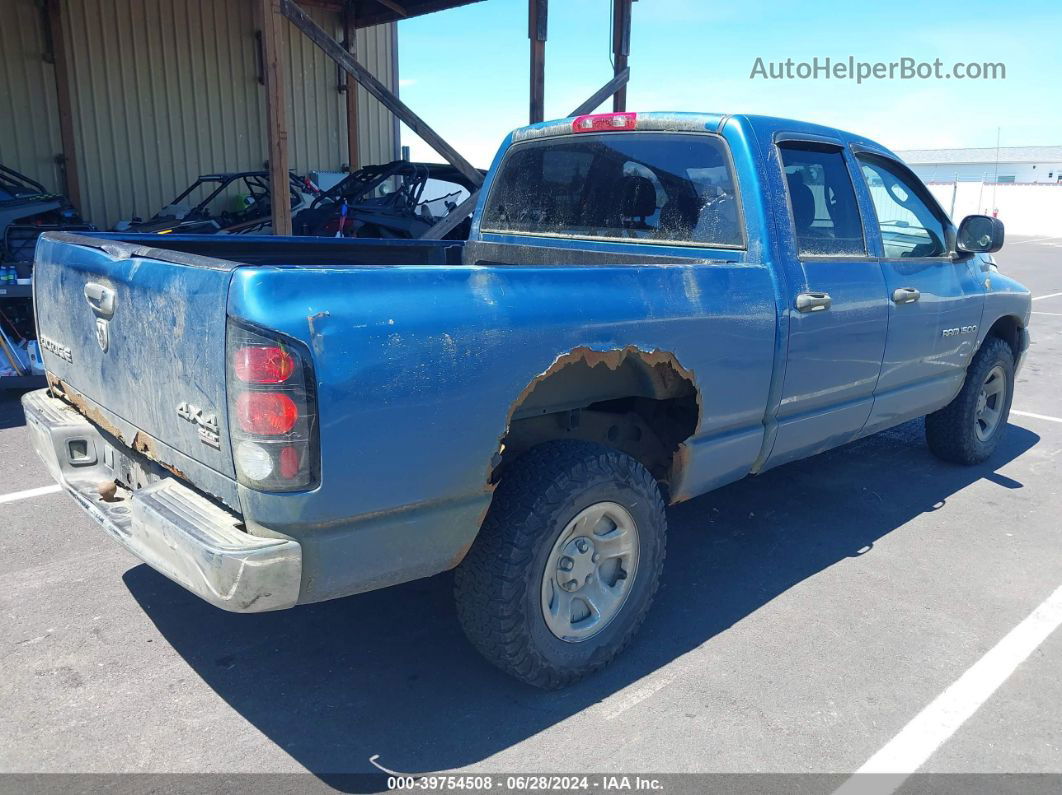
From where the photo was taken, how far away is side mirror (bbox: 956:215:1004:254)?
4497mm

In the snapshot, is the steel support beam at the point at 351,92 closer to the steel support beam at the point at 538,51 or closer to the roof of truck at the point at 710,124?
the steel support beam at the point at 538,51

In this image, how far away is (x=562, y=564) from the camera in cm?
288

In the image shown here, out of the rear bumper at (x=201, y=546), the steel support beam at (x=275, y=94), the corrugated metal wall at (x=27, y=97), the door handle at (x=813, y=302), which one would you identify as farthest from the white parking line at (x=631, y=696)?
the corrugated metal wall at (x=27, y=97)

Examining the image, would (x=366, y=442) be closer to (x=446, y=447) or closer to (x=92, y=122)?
(x=446, y=447)

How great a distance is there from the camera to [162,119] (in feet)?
41.8

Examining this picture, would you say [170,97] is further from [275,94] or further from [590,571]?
[590,571]

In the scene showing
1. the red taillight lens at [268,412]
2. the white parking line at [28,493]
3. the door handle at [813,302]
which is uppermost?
the door handle at [813,302]

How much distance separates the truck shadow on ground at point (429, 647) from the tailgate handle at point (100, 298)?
1273mm

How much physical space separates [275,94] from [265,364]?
6.22 meters

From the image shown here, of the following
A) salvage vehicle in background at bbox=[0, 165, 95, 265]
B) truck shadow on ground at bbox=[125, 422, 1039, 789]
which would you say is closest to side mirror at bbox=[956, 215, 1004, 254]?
truck shadow on ground at bbox=[125, 422, 1039, 789]

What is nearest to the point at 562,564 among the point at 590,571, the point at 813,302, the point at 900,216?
the point at 590,571

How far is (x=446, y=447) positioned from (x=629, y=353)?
78 centimetres

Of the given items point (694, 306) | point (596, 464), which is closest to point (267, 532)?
point (596, 464)

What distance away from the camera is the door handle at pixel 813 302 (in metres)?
3.45
